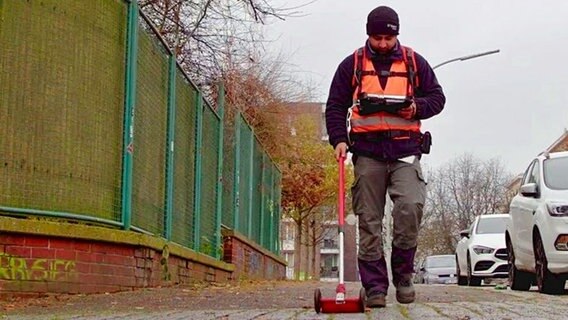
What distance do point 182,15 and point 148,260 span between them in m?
8.60

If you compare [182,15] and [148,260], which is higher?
[182,15]

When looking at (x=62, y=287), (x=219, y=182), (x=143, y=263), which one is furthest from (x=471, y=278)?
(x=62, y=287)

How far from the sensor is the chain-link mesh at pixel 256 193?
799 inches

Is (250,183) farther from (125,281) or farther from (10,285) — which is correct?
(10,285)

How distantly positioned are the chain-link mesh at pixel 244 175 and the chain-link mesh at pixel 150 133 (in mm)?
6307

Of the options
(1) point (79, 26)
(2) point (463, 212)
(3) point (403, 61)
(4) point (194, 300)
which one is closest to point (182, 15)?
(1) point (79, 26)

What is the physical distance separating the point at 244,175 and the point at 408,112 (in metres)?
12.0

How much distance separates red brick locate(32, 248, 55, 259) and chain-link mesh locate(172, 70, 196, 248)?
13.1 feet

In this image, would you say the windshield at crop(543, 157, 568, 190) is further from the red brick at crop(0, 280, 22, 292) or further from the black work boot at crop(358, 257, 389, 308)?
the red brick at crop(0, 280, 22, 292)

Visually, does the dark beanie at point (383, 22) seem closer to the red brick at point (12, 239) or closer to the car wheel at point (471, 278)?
the red brick at point (12, 239)

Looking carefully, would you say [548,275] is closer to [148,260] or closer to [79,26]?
[148,260]

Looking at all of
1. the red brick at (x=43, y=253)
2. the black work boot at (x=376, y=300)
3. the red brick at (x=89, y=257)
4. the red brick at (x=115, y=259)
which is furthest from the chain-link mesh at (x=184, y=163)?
the black work boot at (x=376, y=300)

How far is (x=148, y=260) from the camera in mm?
10328

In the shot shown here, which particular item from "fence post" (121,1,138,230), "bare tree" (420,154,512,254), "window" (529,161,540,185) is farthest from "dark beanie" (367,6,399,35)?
"bare tree" (420,154,512,254)
